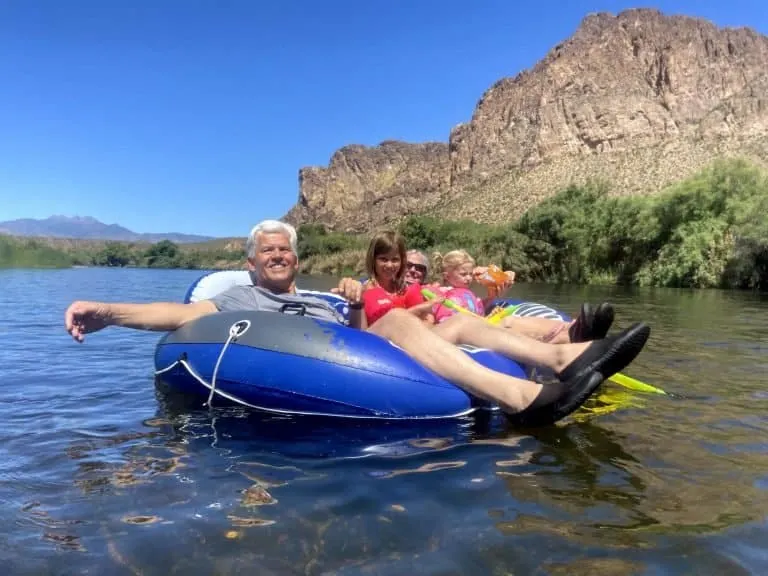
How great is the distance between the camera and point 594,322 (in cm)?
414

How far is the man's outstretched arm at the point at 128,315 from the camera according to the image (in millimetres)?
3973

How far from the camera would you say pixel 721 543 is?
91.4 inches

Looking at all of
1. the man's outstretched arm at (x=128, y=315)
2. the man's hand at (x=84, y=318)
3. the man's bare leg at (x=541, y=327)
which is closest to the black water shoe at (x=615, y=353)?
the man's bare leg at (x=541, y=327)

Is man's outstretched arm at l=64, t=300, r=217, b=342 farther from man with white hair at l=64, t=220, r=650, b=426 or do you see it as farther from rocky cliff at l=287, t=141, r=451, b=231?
rocky cliff at l=287, t=141, r=451, b=231

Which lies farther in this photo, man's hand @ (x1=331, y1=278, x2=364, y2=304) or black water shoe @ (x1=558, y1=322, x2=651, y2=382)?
man's hand @ (x1=331, y1=278, x2=364, y2=304)

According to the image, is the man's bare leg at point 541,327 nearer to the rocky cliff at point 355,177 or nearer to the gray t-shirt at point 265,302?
the gray t-shirt at point 265,302

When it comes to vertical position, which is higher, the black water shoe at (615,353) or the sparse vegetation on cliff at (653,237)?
the sparse vegetation on cliff at (653,237)

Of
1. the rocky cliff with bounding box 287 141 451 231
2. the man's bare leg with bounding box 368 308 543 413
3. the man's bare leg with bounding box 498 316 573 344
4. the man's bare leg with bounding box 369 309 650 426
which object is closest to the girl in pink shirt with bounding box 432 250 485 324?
the man's bare leg with bounding box 498 316 573 344

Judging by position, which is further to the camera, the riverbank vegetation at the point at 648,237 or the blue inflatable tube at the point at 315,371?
the riverbank vegetation at the point at 648,237

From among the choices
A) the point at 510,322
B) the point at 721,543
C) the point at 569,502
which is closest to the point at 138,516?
the point at 569,502

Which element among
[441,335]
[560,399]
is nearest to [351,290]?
[441,335]

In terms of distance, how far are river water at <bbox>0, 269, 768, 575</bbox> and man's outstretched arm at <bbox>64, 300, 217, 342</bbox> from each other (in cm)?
58

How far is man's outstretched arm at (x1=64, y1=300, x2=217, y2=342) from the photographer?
13.0ft

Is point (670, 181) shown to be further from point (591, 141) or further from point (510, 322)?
point (510, 322)
